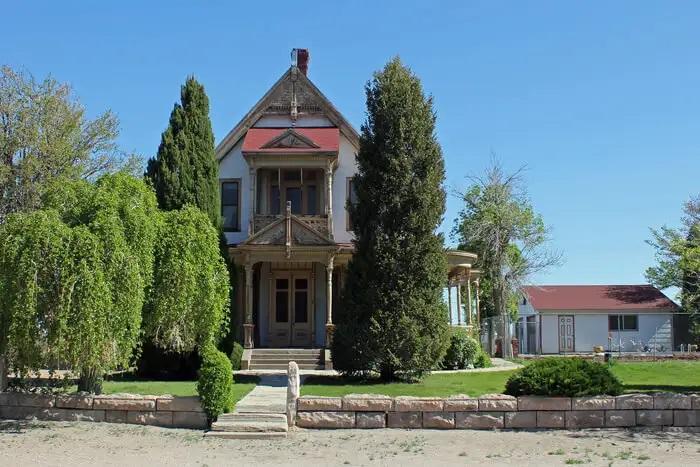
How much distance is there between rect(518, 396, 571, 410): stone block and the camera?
42.8 ft

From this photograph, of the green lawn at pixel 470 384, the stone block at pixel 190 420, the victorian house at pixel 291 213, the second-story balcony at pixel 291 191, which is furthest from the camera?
the second-story balcony at pixel 291 191

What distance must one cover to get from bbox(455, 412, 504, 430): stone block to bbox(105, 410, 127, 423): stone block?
5.95m

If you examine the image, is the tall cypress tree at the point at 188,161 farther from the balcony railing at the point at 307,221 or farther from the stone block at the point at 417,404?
the stone block at the point at 417,404

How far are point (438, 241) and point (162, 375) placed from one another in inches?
336

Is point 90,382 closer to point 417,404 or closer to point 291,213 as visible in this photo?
point 417,404

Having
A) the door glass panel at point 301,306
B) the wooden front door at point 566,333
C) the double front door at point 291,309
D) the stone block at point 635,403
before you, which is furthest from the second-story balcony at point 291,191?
the wooden front door at point 566,333

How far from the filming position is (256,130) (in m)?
27.8

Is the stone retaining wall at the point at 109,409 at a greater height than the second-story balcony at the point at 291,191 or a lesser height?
lesser

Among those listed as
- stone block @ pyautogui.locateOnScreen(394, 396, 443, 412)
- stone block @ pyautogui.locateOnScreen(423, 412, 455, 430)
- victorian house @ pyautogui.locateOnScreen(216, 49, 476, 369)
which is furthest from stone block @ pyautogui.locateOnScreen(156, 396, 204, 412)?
victorian house @ pyautogui.locateOnScreen(216, 49, 476, 369)

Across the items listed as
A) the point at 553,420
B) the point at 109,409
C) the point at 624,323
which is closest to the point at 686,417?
the point at 553,420

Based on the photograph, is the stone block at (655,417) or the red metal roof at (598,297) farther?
the red metal roof at (598,297)

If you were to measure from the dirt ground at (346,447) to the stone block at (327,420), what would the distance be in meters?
0.24

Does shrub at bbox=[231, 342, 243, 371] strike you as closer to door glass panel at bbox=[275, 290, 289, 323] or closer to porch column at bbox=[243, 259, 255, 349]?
porch column at bbox=[243, 259, 255, 349]

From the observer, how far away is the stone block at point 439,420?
43.3 ft
